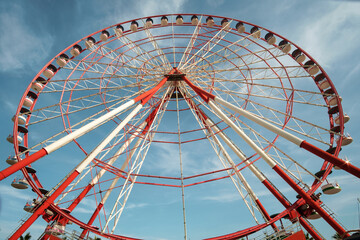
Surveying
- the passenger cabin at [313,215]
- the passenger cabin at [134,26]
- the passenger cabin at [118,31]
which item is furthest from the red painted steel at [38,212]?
the passenger cabin at [134,26]

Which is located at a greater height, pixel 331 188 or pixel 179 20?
pixel 179 20

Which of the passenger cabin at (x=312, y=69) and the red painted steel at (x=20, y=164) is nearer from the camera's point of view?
the red painted steel at (x=20, y=164)

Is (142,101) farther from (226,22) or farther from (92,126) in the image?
(226,22)

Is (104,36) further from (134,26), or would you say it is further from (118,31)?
(134,26)

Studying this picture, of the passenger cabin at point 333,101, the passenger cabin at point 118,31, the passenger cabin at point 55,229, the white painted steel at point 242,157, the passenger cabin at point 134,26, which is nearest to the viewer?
the passenger cabin at point 55,229

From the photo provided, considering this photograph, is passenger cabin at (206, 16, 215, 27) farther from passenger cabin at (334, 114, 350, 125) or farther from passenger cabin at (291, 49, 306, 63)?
passenger cabin at (334, 114, 350, 125)

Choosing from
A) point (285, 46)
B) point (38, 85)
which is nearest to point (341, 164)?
point (285, 46)

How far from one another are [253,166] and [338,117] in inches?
A: 277

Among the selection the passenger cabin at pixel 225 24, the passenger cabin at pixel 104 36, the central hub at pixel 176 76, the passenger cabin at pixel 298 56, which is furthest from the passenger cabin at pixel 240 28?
the passenger cabin at pixel 104 36

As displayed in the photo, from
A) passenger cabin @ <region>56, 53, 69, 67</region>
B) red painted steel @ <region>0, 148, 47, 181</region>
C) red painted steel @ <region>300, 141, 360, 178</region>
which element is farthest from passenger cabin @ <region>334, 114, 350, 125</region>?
passenger cabin @ <region>56, 53, 69, 67</region>

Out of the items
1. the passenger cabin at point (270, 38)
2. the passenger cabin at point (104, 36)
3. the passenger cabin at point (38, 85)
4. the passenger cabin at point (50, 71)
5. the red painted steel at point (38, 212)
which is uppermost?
the passenger cabin at point (104, 36)

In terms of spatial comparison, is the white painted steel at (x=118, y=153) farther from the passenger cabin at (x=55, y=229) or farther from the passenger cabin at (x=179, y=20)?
the passenger cabin at (x=179, y=20)

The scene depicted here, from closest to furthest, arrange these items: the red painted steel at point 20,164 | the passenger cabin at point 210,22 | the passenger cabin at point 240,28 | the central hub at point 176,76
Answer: the red painted steel at point 20,164
the central hub at point 176,76
the passenger cabin at point 240,28
the passenger cabin at point 210,22

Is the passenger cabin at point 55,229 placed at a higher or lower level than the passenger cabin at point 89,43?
lower
